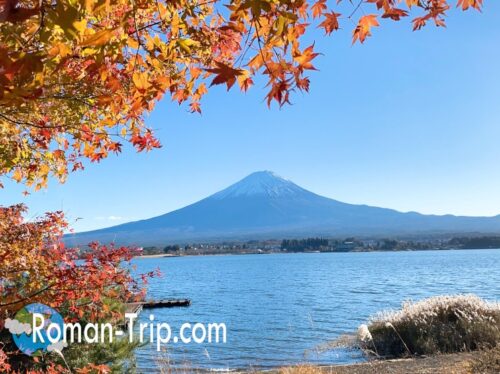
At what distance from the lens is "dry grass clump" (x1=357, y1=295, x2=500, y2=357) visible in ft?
45.8

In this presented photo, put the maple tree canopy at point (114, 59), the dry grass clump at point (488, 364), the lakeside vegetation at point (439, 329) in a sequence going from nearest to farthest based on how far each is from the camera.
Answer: the maple tree canopy at point (114, 59)
the dry grass clump at point (488, 364)
the lakeside vegetation at point (439, 329)

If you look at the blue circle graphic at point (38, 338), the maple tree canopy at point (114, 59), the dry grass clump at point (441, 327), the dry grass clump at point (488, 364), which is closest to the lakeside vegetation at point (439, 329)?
the dry grass clump at point (441, 327)

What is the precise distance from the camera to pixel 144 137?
16.6ft

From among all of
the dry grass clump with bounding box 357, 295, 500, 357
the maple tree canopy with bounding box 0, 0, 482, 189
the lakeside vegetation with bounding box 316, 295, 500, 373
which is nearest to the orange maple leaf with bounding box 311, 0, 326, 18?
the maple tree canopy with bounding box 0, 0, 482, 189

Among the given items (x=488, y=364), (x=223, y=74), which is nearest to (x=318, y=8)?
(x=223, y=74)

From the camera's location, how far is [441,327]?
591 inches

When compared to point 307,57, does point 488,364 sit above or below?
below

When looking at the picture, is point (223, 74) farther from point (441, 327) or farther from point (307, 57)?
point (441, 327)

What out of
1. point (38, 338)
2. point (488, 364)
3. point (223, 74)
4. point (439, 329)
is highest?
point (223, 74)

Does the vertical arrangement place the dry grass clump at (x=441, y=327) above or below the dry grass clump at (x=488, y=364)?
below

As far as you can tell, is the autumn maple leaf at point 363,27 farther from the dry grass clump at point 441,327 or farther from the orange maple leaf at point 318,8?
the dry grass clump at point 441,327

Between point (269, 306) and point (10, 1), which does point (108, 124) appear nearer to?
point (10, 1)

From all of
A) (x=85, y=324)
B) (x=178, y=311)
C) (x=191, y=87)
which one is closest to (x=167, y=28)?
(x=191, y=87)

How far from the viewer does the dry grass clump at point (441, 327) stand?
14.0m
